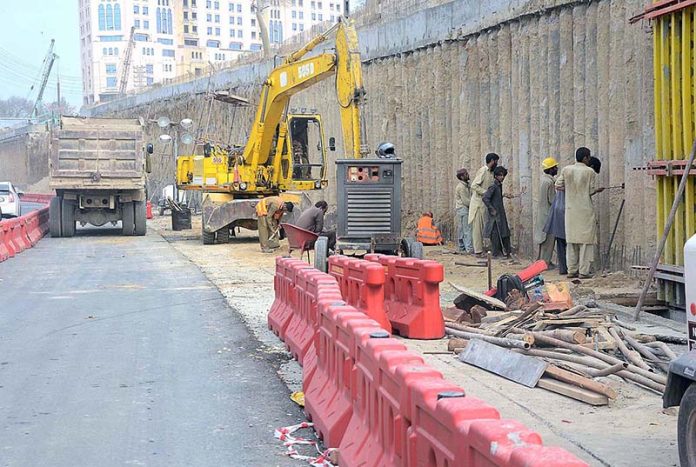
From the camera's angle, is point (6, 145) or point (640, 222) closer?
point (640, 222)

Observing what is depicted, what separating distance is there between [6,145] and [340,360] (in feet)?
338

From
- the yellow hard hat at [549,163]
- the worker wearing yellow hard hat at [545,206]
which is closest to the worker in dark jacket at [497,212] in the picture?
the worker wearing yellow hard hat at [545,206]

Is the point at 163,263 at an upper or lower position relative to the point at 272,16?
lower

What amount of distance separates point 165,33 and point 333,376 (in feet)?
462

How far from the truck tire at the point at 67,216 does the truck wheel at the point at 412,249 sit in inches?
638

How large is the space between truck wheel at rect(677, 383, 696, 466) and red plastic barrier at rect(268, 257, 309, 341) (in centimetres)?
554

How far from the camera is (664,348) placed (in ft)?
27.0

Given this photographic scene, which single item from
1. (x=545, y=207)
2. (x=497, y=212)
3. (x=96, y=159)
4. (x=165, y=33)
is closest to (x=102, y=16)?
(x=165, y=33)

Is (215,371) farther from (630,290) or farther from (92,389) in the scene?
(630,290)

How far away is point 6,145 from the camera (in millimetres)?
102812

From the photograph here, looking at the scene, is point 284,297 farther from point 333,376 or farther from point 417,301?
point 333,376

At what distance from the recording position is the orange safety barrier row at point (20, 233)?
21406 mm

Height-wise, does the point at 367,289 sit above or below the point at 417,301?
above

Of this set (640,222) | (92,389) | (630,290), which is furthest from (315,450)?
(640,222)
